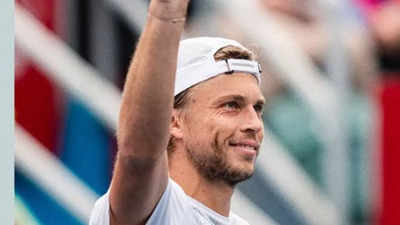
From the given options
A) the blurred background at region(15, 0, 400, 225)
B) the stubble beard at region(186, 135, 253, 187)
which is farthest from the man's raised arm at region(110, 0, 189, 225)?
the blurred background at region(15, 0, 400, 225)

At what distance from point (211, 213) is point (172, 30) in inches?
29.4

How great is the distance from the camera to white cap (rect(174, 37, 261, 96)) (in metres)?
4.00

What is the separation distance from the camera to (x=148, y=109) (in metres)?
3.43

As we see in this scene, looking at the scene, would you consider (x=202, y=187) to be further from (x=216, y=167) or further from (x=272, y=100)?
(x=272, y=100)

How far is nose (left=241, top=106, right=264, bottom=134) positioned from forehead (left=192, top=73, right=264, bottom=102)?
52 millimetres

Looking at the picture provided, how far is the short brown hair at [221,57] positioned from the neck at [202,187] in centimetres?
6

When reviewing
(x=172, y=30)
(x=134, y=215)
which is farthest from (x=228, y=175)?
(x=172, y=30)

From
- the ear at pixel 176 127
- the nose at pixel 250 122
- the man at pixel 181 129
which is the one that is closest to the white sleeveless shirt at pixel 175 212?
the man at pixel 181 129

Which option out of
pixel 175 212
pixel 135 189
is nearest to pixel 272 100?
pixel 175 212

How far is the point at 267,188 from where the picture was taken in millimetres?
8375

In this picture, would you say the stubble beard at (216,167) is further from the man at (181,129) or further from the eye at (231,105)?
the eye at (231,105)

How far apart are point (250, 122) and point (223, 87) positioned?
15 cm

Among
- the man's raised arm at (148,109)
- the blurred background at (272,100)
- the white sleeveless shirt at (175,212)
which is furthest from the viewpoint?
the blurred background at (272,100)

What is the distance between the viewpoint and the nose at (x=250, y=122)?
3.91 meters
